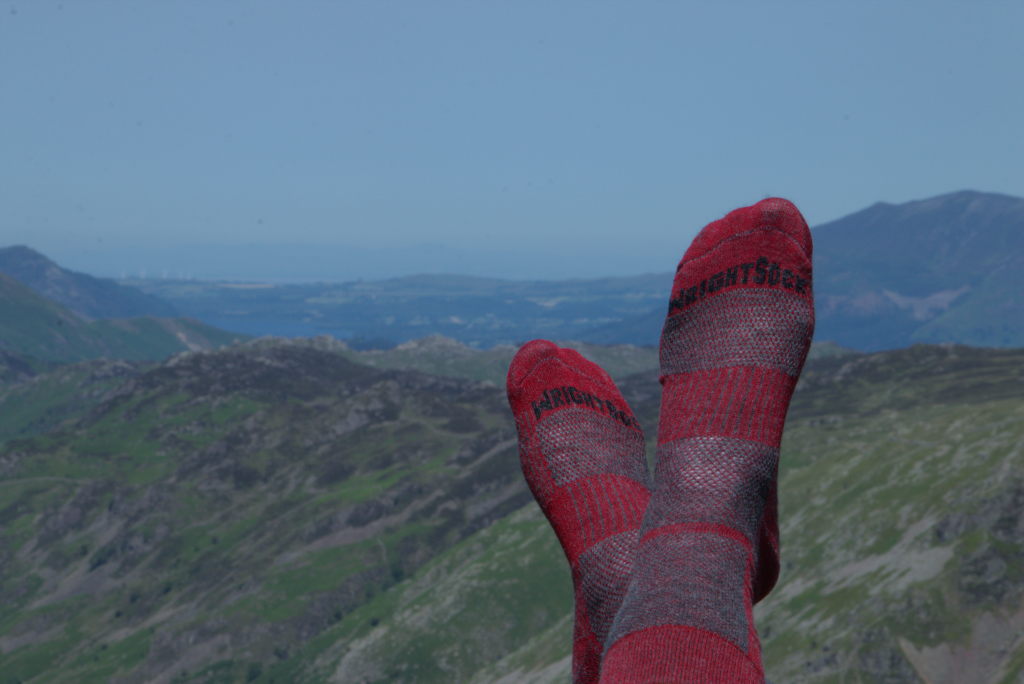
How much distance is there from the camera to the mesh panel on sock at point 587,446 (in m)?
13.1

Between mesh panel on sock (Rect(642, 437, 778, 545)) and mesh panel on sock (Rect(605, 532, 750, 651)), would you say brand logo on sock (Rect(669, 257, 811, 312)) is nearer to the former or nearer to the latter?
mesh panel on sock (Rect(642, 437, 778, 545))

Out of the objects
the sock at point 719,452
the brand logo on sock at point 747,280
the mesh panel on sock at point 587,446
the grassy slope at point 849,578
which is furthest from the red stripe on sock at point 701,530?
the grassy slope at point 849,578

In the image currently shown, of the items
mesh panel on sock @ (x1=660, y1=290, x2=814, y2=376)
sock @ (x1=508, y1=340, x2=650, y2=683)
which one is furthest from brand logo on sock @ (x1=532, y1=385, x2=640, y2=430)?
mesh panel on sock @ (x1=660, y1=290, x2=814, y2=376)

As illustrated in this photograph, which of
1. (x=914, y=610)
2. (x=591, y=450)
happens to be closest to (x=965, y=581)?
(x=914, y=610)

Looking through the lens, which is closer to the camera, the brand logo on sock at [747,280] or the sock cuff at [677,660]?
the sock cuff at [677,660]

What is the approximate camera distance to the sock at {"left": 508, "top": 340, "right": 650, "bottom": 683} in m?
10.9

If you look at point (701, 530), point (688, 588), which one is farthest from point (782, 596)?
point (688, 588)

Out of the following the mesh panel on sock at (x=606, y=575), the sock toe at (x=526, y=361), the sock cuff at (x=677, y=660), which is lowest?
the mesh panel on sock at (x=606, y=575)

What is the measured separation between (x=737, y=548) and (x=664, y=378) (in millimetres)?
4211

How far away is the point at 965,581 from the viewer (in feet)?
259

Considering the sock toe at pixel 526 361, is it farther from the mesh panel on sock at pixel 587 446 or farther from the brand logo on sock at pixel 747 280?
the brand logo on sock at pixel 747 280

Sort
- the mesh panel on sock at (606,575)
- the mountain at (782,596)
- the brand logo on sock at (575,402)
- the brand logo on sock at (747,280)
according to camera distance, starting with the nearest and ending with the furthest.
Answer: the mesh panel on sock at (606,575), the brand logo on sock at (747,280), the brand logo on sock at (575,402), the mountain at (782,596)

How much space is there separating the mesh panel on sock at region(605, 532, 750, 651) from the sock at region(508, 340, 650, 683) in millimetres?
1985

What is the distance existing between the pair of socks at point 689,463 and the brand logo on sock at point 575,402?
22 millimetres
